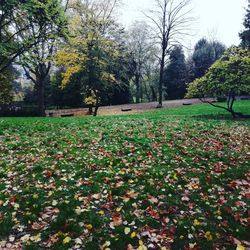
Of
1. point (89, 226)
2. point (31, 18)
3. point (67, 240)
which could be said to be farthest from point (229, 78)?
point (67, 240)

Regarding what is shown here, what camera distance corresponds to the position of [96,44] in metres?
24.8

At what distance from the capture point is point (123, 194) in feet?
18.3

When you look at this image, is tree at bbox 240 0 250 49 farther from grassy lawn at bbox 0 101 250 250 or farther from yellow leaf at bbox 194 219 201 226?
yellow leaf at bbox 194 219 201 226

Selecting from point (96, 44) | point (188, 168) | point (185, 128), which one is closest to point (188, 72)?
point (96, 44)

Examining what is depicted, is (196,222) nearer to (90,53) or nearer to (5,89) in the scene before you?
(90,53)

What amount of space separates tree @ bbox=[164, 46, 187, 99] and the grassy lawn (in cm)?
4111

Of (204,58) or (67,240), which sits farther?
(204,58)

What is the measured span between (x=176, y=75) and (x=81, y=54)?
2857 cm

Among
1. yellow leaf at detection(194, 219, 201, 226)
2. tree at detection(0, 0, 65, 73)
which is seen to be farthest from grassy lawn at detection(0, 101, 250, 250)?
tree at detection(0, 0, 65, 73)

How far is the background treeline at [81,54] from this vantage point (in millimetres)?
14281

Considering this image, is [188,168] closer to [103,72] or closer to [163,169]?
[163,169]

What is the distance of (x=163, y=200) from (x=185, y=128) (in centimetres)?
796

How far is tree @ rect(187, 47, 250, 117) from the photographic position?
17312 millimetres

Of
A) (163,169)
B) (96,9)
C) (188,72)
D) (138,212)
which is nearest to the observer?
(138,212)
